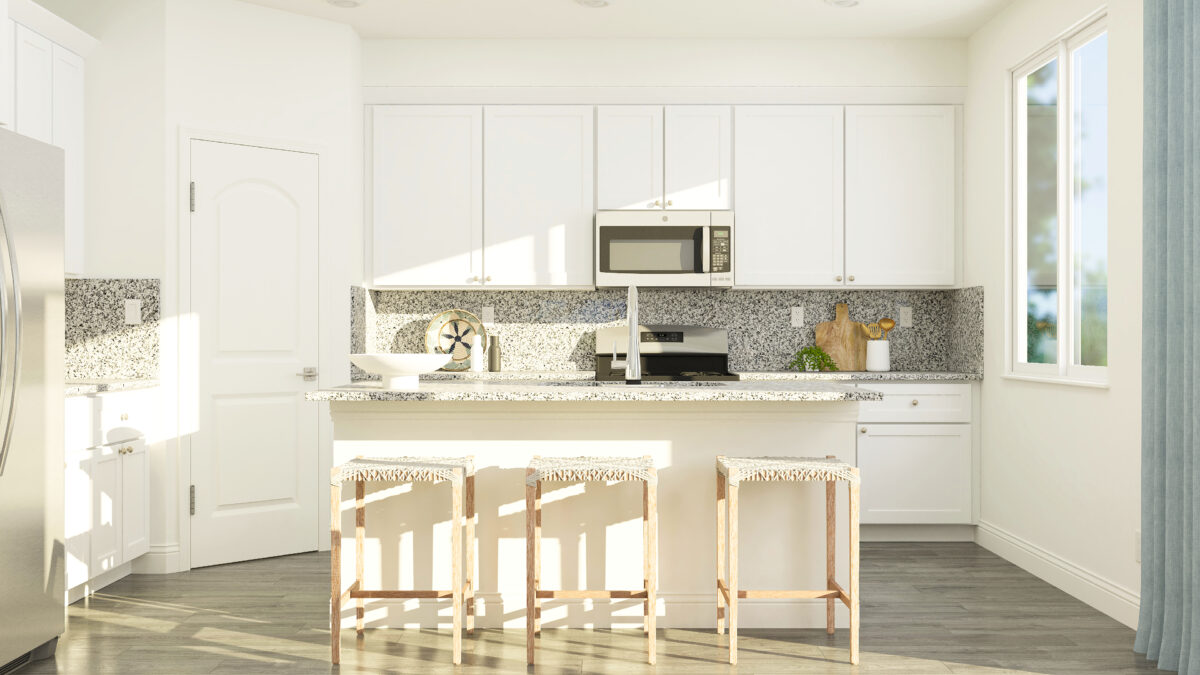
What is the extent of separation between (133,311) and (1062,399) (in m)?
4.11

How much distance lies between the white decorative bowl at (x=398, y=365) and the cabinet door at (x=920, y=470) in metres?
2.49

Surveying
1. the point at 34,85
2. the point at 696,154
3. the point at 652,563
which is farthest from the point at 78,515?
the point at 696,154

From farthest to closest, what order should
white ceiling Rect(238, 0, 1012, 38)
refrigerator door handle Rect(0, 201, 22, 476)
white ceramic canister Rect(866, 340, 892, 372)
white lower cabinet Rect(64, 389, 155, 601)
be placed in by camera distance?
white ceramic canister Rect(866, 340, 892, 372), white ceiling Rect(238, 0, 1012, 38), white lower cabinet Rect(64, 389, 155, 601), refrigerator door handle Rect(0, 201, 22, 476)

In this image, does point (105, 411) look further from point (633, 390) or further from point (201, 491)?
point (633, 390)

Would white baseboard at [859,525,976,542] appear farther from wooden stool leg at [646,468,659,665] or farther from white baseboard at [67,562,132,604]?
white baseboard at [67,562,132,604]

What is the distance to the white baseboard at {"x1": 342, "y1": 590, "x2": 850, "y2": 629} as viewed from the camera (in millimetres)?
3102

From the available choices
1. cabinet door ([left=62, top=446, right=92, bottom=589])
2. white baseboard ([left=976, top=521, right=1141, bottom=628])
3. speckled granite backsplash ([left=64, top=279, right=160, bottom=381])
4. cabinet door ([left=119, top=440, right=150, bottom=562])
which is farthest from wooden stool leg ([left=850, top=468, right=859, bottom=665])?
speckled granite backsplash ([left=64, top=279, right=160, bottom=381])

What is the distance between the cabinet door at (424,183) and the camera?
4715mm

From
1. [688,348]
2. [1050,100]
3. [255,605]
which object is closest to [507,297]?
[688,348]

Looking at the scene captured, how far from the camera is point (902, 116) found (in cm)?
474

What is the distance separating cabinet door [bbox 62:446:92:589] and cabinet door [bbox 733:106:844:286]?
3193mm

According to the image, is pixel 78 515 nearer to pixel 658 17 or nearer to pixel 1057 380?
pixel 658 17

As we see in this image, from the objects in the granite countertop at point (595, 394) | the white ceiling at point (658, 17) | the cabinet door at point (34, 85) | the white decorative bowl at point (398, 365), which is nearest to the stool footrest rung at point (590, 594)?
the granite countertop at point (595, 394)

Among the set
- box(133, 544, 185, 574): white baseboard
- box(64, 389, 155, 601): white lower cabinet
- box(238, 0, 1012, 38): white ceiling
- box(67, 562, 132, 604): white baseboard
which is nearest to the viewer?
box(64, 389, 155, 601): white lower cabinet
